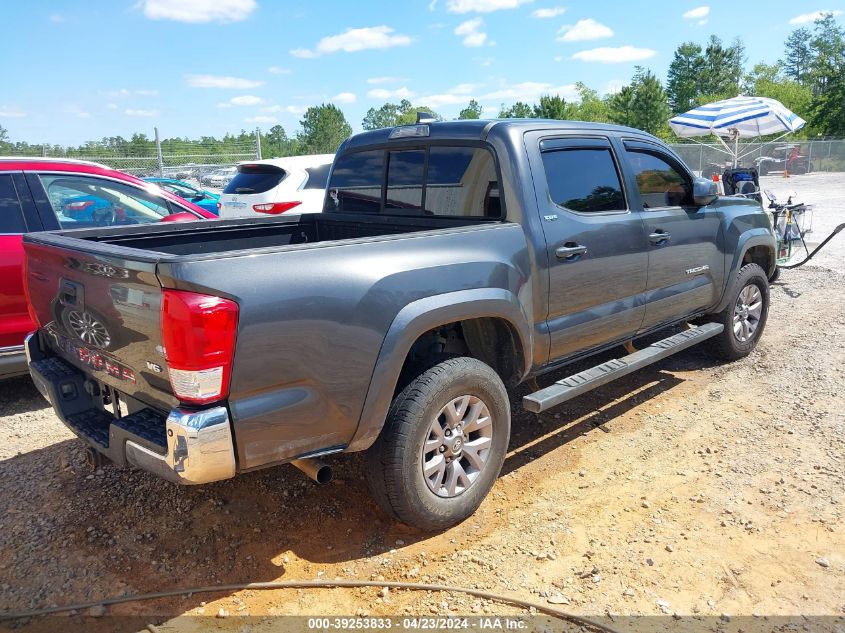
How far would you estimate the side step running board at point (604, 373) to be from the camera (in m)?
3.51

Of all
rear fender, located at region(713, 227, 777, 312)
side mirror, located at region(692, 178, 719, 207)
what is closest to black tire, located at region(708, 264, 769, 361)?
rear fender, located at region(713, 227, 777, 312)

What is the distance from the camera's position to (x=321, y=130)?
5144 cm

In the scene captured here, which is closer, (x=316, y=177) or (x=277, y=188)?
(x=277, y=188)

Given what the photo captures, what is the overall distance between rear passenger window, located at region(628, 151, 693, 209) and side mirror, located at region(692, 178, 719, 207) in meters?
0.08

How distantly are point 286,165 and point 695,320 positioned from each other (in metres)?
5.58

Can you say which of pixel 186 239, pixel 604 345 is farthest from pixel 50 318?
pixel 604 345

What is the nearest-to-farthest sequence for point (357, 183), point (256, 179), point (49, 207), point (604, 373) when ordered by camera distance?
point (604, 373), point (357, 183), point (49, 207), point (256, 179)

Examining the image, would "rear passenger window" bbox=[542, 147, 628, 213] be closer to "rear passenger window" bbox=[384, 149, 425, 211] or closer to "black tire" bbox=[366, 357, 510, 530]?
"rear passenger window" bbox=[384, 149, 425, 211]

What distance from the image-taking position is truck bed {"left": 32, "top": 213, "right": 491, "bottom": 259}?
3674 mm

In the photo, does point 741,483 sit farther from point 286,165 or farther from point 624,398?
point 286,165

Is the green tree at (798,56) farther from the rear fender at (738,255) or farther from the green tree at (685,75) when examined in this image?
the rear fender at (738,255)

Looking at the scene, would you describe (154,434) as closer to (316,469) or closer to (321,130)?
(316,469)

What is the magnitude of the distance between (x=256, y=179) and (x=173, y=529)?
619cm

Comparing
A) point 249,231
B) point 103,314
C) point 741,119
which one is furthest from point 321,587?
point 741,119
